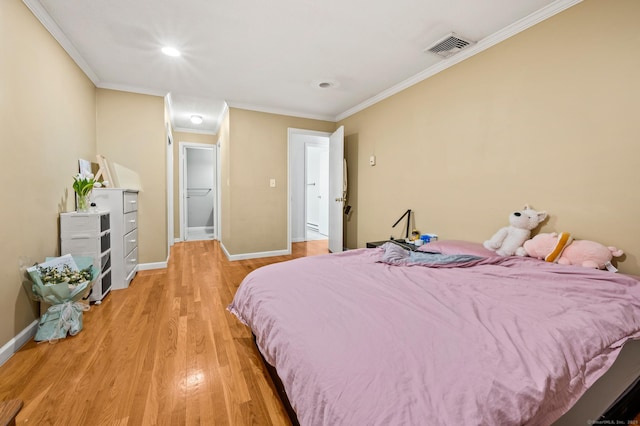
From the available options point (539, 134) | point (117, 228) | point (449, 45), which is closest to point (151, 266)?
point (117, 228)

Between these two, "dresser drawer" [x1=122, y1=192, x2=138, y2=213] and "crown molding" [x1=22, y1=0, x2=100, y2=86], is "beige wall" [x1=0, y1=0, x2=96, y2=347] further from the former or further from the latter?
"dresser drawer" [x1=122, y1=192, x2=138, y2=213]

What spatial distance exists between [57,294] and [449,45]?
149 inches

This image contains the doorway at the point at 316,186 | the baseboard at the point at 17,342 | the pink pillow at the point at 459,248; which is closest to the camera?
the baseboard at the point at 17,342

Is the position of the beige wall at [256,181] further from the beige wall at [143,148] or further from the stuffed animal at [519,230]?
the stuffed animal at [519,230]

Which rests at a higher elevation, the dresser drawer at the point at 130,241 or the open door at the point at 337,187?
the open door at the point at 337,187

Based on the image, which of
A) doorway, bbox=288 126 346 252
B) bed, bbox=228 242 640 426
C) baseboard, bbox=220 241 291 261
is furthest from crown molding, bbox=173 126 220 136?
bed, bbox=228 242 640 426

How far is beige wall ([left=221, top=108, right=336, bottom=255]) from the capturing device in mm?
4262

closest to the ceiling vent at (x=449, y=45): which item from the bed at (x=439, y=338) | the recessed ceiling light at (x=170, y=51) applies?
the bed at (x=439, y=338)

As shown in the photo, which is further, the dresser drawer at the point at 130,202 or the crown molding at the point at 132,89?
the crown molding at the point at 132,89

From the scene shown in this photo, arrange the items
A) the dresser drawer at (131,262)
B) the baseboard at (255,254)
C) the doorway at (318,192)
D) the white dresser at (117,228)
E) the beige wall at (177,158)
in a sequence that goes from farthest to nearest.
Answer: the doorway at (318,192), the beige wall at (177,158), the baseboard at (255,254), the dresser drawer at (131,262), the white dresser at (117,228)

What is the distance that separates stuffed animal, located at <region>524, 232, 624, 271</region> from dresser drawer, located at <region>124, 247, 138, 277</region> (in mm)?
3886

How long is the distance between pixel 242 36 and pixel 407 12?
4.57 feet

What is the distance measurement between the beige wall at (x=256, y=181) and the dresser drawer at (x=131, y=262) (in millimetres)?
1240

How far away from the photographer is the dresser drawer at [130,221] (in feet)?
10.4
